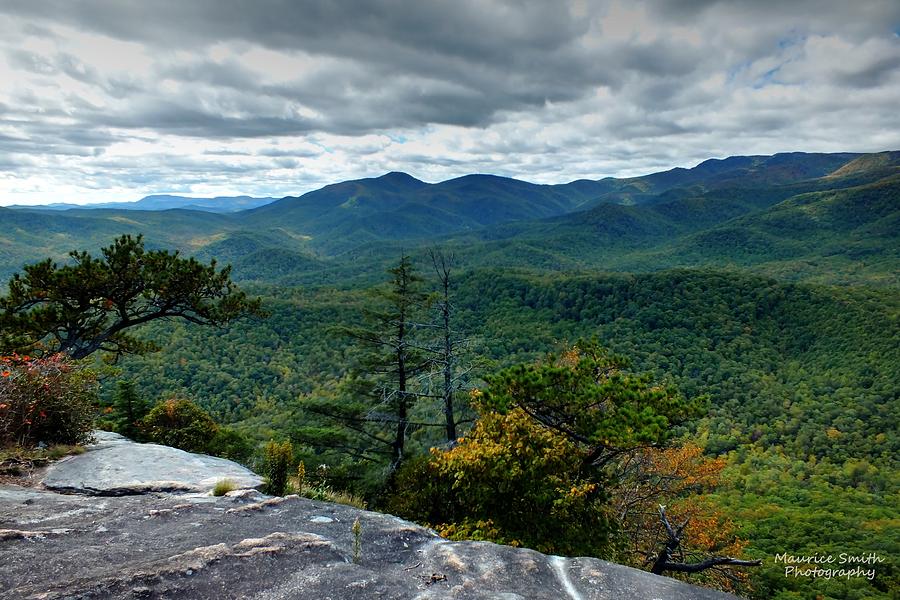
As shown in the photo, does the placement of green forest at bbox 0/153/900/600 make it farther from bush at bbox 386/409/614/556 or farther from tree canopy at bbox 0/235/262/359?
tree canopy at bbox 0/235/262/359

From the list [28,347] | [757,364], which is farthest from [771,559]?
[757,364]

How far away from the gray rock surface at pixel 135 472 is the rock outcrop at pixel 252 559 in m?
0.54

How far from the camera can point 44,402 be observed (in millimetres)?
9328

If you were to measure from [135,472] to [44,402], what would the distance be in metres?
2.59

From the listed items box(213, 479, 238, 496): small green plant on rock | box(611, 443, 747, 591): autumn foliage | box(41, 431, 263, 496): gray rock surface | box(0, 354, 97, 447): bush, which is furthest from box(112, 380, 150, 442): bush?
box(611, 443, 747, 591): autumn foliage

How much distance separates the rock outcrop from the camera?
506 centimetres

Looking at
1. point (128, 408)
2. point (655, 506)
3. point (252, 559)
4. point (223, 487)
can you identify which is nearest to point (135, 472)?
point (223, 487)

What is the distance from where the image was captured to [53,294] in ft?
45.5

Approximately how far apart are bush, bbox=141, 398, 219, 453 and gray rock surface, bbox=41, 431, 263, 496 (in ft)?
25.0

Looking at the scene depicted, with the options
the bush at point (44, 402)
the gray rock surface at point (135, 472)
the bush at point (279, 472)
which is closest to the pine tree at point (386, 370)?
the bush at point (279, 472)

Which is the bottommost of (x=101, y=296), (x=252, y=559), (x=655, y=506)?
(x=655, y=506)

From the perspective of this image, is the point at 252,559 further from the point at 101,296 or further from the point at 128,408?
the point at 128,408

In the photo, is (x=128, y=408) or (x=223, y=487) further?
(x=128, y=408)

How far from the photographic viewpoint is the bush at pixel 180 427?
1759cm
